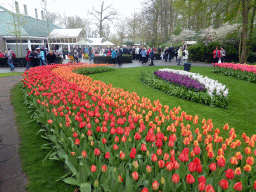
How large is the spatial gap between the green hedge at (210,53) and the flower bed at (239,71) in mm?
8475

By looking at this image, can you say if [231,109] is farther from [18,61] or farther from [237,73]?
[18,61]

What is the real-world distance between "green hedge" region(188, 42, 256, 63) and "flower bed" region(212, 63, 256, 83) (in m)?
8.48

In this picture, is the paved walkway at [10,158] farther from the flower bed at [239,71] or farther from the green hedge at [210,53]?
the green hedge at [210,53]

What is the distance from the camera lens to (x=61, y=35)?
102 feet

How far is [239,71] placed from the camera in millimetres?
11578

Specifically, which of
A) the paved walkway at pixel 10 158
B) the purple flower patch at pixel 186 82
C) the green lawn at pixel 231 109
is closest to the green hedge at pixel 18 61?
the purple flower patch at pixel 186 82

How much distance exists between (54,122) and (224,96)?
525cm

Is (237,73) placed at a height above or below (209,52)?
below

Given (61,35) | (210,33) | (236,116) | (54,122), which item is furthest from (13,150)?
(61,35)

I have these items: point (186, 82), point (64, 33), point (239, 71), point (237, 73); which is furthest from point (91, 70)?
point (64, 33)

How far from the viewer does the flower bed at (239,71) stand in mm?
10502

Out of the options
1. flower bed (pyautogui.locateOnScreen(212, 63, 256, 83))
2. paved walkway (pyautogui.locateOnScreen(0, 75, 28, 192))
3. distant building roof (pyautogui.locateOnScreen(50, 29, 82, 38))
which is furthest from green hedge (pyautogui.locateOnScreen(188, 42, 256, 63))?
paved walkway (pyautogui.locateOnScreen(0, 75, 28, 192))

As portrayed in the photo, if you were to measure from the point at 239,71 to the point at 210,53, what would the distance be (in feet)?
35.6

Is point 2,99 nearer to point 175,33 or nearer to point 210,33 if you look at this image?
point 210,33
